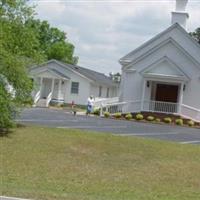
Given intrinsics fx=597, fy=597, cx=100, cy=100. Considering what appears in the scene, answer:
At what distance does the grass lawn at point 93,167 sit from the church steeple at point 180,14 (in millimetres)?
26494

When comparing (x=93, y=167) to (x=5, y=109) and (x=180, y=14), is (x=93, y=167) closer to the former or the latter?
(x=5, y=109)

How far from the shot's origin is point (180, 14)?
45219 mm

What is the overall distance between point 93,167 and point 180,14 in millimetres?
31776

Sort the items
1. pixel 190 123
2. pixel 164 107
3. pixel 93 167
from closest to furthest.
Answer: pixel 93 167 < pixel 190 123 < pixel 164 107

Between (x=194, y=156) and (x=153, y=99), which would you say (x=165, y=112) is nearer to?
(x=153, y=99)

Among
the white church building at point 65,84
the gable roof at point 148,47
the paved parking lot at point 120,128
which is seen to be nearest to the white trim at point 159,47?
the gable roof at point 148,47

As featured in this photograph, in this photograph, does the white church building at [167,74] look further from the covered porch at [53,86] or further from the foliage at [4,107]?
Answer: the foliage at [4,107]

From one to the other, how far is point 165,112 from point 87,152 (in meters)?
25.5

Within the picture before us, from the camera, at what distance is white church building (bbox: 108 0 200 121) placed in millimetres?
42688

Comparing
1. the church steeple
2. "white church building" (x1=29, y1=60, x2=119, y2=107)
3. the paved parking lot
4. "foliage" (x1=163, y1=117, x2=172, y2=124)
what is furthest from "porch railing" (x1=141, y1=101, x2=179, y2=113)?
"white church building" (x1=29, y1=60, x2=119, y2=107)

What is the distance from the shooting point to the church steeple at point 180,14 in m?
45.2

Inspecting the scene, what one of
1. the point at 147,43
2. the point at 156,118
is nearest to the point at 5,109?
the point at 156,118

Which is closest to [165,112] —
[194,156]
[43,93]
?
[43,93]

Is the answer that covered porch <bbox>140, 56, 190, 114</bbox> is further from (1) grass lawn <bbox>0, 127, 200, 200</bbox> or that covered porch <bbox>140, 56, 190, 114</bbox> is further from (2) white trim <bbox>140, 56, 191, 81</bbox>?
(1) grass lawn <bbox>0, 127, 200, 200</bbox>
